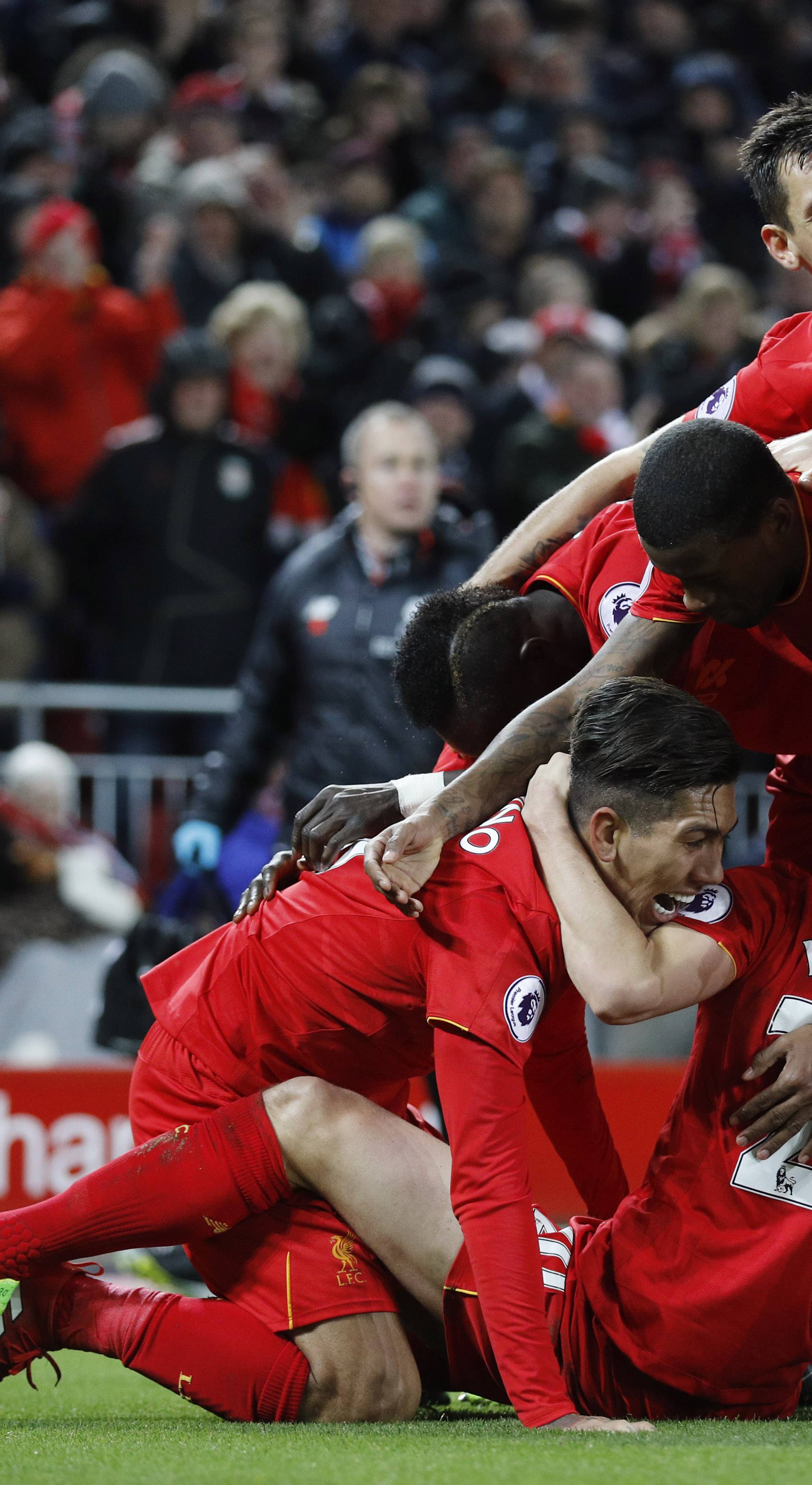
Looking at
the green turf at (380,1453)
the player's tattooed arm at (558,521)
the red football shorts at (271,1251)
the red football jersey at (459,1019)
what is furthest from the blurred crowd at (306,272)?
the green turf at (380,1453)

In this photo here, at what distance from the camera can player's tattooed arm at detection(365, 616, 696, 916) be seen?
3393 mm

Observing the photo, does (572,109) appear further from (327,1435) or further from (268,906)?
(327,1435)

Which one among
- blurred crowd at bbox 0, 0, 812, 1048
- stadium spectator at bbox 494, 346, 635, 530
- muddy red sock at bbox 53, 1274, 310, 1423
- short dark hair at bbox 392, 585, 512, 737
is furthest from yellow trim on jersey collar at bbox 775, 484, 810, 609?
stadium spectator at bbox 494, 346, 635, 530

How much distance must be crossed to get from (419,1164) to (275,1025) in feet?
1.14

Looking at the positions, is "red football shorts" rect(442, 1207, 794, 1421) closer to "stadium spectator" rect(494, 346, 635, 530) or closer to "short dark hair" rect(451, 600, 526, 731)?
"short dark hair" rect(451, 600, 526, 731)

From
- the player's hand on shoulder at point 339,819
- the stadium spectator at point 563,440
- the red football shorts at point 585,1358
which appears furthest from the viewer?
the stadium spectator at point 563,440

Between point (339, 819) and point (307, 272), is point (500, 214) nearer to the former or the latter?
point (307, 272)

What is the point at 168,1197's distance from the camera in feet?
11.0

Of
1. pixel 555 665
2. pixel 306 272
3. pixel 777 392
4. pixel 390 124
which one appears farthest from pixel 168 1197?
pixel 390 124

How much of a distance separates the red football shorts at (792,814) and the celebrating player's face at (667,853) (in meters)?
0.58

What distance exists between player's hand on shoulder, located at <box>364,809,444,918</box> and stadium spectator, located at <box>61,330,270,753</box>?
4.33 metres

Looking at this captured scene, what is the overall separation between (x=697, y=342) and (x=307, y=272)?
1.89m

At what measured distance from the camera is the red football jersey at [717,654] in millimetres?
3600

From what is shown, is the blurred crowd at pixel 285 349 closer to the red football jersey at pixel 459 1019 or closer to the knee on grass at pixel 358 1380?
the red football jersey at pixel 459 1019
